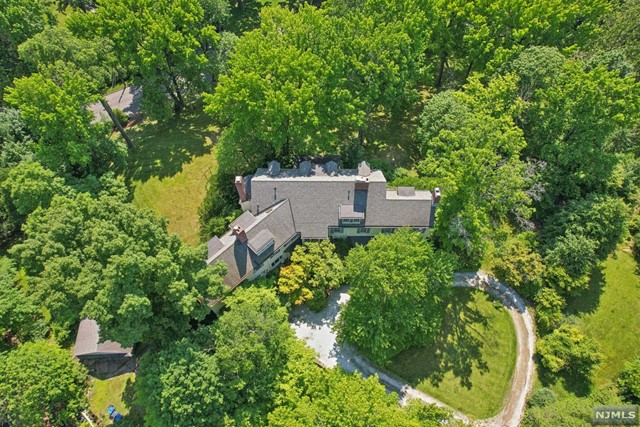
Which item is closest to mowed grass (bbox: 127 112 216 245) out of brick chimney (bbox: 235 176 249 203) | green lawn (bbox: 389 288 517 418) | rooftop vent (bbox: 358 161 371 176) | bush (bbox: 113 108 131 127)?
bush (bbox: 113 108 131 127)

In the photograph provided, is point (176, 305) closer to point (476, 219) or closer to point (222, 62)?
point (476, 219)

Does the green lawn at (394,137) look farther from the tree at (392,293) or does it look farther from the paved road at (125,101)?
the paved road at (125,101)

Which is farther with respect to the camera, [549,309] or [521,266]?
[521,266]

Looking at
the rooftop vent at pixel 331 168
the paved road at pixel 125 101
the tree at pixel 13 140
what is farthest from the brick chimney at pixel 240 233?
the paved road at pixel 125 101

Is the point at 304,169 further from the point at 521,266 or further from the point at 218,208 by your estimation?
the point at 521,266

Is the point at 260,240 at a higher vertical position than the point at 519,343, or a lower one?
higher

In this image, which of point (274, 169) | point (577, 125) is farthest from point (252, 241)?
point (577, 125)

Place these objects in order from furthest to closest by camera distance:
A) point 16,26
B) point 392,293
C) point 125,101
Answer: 1. point 125,101
2. point 16,26
3. point 392,293

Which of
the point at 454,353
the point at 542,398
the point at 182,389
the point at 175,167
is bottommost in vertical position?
the point at 542,398
